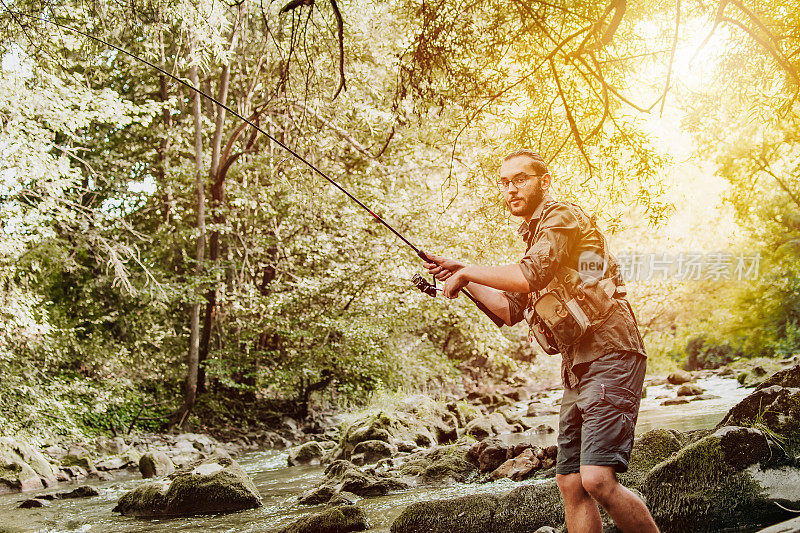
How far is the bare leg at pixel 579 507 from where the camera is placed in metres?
2.80

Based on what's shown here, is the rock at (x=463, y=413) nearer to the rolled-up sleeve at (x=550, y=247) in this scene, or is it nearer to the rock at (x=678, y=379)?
the rock at (x=678, y=379)

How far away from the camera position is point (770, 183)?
18.2 meters

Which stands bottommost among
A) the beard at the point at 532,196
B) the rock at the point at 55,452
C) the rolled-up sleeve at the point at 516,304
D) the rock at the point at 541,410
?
the rock at the point at 541,410

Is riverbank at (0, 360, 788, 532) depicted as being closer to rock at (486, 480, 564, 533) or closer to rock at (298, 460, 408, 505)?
rock at (298, 460, 408, 505)

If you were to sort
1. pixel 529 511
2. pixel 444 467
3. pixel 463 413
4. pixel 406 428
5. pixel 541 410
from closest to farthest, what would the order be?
pixel 529 511, pixel 444 467, pixel 406 428, pixel 463 413, pixel 541 410

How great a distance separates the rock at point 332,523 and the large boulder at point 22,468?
20.3 feet

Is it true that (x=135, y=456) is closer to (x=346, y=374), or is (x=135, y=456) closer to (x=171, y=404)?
(x=171, y=404)

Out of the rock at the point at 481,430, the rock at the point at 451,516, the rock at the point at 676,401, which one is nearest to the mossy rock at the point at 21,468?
the rock at the point at 481,430

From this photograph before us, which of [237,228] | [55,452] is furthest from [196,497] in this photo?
[237,228]

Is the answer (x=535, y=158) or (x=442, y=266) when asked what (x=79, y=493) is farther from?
(x=535, y=158)

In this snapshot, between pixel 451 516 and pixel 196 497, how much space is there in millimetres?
3445

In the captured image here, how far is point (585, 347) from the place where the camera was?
281 cm

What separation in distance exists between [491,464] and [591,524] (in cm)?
511

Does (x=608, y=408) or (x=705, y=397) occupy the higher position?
(x=608, y=408)
